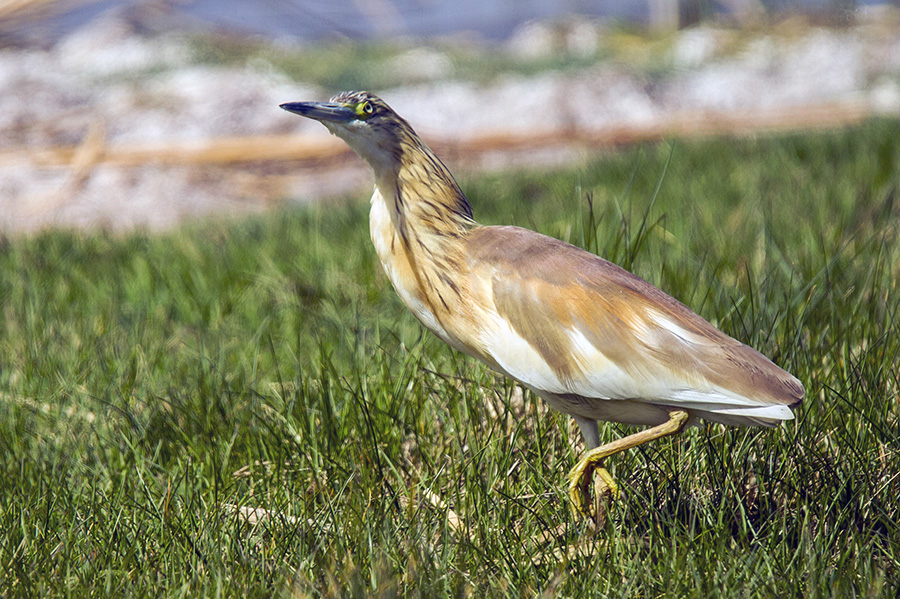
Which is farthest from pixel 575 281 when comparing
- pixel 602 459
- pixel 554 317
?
pixel 602 459

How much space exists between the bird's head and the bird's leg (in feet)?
2.75

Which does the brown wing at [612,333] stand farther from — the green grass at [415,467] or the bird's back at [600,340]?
the green grass at [415,467]

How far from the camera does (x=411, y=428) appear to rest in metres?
2.40

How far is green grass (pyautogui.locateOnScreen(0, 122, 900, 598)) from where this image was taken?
5.72ft

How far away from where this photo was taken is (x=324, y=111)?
188cm

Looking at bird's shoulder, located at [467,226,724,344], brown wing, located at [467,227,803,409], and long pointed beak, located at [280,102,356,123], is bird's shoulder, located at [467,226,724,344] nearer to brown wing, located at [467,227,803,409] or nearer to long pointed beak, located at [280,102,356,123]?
brown wing, located at [467,227,803,409]

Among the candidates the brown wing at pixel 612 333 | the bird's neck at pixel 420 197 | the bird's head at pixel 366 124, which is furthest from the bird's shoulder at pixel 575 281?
the bird's head at pixel 366 124

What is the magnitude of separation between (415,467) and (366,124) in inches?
37.9

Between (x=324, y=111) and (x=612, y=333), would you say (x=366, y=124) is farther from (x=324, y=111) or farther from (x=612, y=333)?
(x=612, y=333)

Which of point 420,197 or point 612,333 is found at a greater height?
point 420,197

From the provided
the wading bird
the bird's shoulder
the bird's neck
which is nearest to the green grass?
the wading bird

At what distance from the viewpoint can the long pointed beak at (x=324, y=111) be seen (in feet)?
6.14

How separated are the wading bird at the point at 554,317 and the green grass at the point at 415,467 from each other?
9.6 inches

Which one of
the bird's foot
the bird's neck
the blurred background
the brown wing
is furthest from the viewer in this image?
the blurred background
